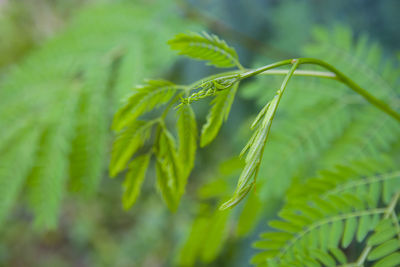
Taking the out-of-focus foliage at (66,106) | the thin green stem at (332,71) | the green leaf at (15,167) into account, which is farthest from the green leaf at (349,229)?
the green leaf at (15,167)

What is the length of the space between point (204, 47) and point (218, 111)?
0.13 metres

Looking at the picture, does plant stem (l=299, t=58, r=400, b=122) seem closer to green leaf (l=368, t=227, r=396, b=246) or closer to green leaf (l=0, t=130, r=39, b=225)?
green leaf (l=368, t=227, r=396, b=246)

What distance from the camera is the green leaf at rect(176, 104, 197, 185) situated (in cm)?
62

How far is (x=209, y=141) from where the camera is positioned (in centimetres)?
64

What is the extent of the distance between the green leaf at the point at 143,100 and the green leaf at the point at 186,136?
0.05 m

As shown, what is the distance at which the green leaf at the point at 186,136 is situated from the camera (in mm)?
617

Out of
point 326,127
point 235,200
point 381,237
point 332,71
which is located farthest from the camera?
→ point 326,127

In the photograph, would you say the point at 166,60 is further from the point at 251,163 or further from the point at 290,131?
the point at 251,163

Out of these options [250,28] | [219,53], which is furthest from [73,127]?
[250,28]

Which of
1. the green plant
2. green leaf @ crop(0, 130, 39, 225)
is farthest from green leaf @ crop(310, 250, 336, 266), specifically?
green leaf @ crop(0, 130, 39, 225)

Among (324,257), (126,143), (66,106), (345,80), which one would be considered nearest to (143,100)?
(126,143)

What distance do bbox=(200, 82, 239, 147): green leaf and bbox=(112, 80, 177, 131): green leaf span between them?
0.09 metres

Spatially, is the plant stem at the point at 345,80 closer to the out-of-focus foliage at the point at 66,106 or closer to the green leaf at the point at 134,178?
the green leaf at the point at 134,178

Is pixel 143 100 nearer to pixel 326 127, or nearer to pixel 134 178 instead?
pixel 134 178
